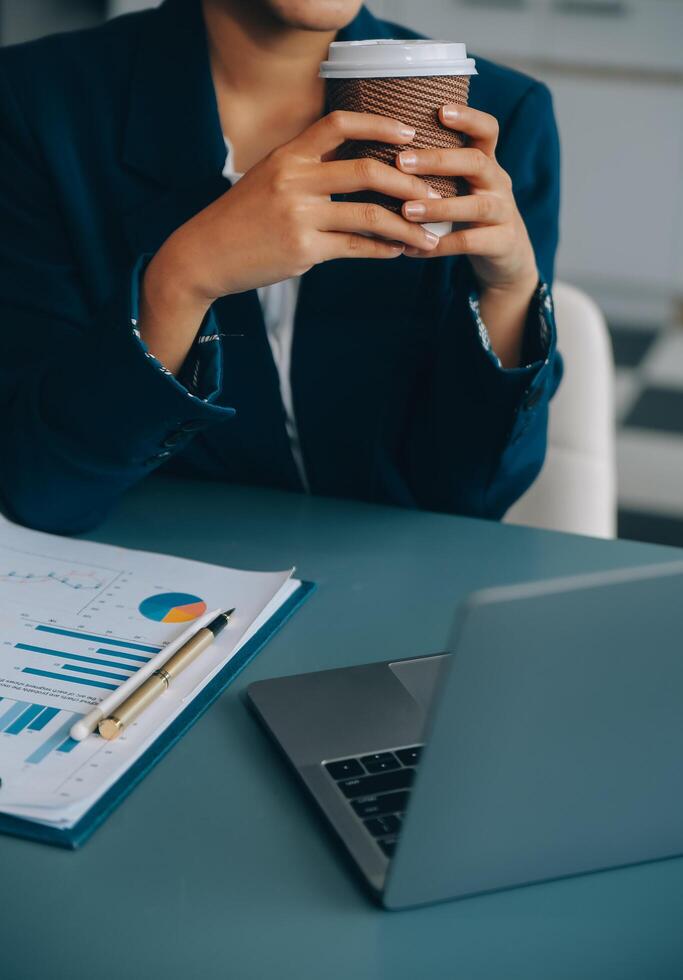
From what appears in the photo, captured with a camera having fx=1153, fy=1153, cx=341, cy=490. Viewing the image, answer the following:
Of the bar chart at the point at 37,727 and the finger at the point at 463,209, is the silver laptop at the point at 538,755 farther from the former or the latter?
the finger at the point at 463,209

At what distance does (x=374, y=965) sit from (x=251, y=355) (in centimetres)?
63

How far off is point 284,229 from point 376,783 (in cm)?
38

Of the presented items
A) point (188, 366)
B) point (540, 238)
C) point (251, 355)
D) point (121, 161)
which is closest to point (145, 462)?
point (188, 366)

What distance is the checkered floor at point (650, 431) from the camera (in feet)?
8.14

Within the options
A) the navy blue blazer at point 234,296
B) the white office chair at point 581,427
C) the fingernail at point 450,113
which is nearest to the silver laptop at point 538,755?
the fingernail at point 450,113

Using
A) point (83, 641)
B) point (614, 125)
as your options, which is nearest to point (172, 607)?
point (83, 641)

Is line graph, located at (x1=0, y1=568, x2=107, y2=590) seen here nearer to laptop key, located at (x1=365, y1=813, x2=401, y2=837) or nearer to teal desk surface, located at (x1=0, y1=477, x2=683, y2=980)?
teal desk surface, located at (x1=0, y1=477, x2=683, y2=980)

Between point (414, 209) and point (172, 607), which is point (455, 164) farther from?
point (172, 607)

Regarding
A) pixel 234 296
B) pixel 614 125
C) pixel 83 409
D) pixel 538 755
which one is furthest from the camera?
pixel 614 125

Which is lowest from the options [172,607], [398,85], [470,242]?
[172,607]

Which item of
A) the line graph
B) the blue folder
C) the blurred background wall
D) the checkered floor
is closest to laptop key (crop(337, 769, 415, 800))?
the blue folder

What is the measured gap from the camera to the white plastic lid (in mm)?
674

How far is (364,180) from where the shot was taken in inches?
28.5

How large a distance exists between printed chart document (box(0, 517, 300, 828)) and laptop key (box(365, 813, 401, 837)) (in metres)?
0.13
